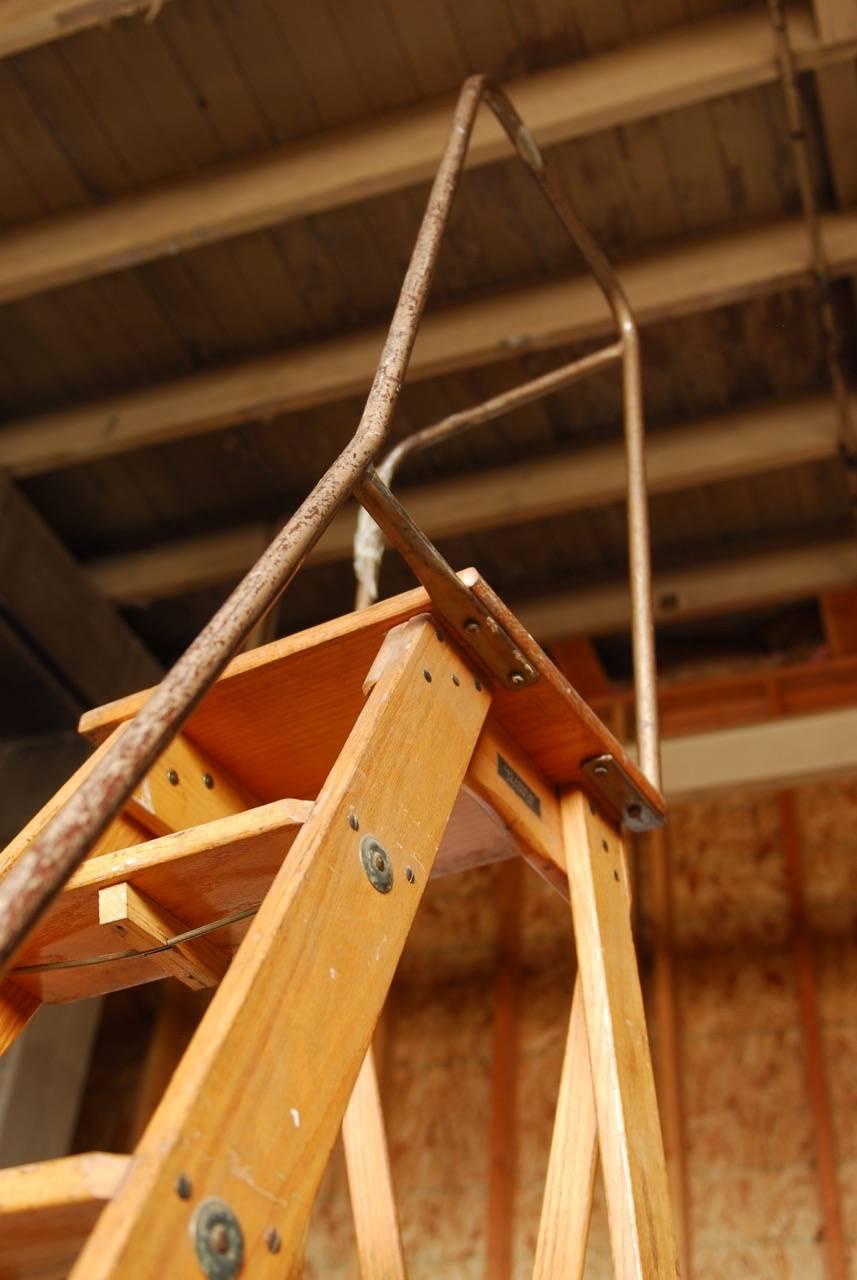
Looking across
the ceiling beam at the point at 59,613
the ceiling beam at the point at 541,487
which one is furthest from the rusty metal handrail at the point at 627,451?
the ceiling beam at the point at 59,613

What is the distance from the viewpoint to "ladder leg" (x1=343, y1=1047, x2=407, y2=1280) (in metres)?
1.38

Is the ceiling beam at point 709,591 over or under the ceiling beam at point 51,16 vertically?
over

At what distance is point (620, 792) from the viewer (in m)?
1.42

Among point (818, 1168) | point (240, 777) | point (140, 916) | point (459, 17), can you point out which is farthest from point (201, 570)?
point (140, 916)

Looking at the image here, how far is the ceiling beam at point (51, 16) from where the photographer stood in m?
3.02

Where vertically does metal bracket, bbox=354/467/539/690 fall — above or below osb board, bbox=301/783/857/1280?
below

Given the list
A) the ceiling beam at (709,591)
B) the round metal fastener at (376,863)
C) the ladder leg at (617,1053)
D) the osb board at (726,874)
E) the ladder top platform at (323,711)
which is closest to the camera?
the round metal fastener at (376,863)

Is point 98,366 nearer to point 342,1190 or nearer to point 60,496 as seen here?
point 60,496

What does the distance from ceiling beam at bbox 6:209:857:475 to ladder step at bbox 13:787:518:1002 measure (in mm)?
2581

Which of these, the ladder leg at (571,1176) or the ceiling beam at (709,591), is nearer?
the ladder leg at (571,1176)

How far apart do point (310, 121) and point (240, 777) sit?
101 inches

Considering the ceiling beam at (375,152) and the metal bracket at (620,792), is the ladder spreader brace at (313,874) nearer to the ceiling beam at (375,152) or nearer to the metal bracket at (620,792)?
the metal bracket at (620,792)

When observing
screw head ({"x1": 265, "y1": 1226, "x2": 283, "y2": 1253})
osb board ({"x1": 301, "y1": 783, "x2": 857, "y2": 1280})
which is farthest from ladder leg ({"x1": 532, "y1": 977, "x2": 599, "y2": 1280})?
osb board ({"x1": 301, "y1": 783, "x2": 857, "y2": 1280})

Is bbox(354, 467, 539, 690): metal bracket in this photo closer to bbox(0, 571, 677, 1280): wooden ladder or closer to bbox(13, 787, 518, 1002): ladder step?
bbox(0, 571, 677, 1280): wooden ladder
